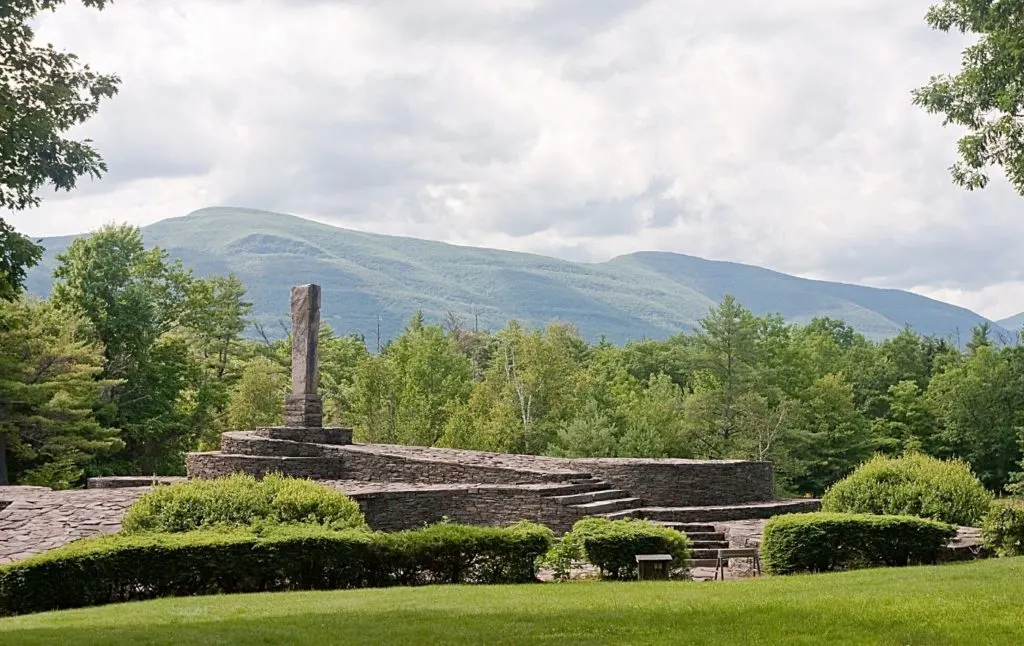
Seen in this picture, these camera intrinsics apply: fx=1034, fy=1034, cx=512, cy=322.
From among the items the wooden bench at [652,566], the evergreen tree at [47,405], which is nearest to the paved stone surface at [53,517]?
the wooden bench at [652,566]

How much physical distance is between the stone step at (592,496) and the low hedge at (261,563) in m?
5.21

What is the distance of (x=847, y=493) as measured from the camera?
57.1ft

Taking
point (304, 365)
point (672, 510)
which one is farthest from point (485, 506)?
point (304, 365)

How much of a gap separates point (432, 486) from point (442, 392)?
75.0ft

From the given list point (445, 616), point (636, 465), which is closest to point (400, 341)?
point (636, 465)

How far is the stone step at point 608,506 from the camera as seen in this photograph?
64.9 feet

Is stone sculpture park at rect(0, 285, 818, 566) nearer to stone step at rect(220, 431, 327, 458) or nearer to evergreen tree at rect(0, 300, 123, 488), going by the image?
stone step at rect(220, 431, 327, 458)

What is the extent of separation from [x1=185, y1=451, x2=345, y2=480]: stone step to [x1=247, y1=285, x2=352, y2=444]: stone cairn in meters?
1.16

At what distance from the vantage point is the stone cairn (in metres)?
23.8

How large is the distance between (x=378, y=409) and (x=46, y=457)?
13.4 metres

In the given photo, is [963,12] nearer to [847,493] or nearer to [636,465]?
[847,493]

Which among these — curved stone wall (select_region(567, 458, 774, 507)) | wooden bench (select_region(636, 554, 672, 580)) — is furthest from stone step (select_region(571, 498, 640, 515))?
wooden bench (select_region(636, 554, 672, 580))

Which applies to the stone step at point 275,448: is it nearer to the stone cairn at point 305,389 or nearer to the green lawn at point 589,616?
the stone cairn at point 305,389

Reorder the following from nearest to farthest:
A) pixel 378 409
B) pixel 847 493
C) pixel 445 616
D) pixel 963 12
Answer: pixel 445 616 < pixel 847 493 < pixel 963 12 < pixel 378 409
